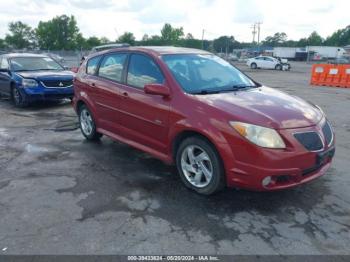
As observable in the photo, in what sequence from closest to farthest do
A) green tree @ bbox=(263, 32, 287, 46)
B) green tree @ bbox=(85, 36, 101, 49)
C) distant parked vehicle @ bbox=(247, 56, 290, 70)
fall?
1. distant parked vehicle @ bbox=(247, 56, 290, 70)
2. green tree @ bbox=(85, 36, 101, 49)
3. green tree @ bbox=(263, 32, 287, 46)

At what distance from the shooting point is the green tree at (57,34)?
98.3m

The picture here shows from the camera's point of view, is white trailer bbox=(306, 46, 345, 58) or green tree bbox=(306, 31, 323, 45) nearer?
white trailer bbox=(306, 46, 345, 58)

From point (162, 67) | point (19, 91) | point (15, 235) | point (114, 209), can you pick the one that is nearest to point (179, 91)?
point (162, 67)

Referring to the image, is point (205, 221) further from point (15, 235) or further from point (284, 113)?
point (15, 235)

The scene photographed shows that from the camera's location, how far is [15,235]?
3.33m

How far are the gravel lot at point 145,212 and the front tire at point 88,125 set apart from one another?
0.71m

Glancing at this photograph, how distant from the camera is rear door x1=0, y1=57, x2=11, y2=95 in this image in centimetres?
1067

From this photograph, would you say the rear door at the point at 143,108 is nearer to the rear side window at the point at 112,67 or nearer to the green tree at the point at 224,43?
the rear side window at the point at 112,67

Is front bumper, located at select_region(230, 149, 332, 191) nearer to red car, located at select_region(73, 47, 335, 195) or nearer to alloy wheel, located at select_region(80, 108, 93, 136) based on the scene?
red car, located at select_region(73, 47, 335, 195)

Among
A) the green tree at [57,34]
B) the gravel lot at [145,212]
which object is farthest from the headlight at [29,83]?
the green tree at [57,34]

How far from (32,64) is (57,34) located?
96243mm

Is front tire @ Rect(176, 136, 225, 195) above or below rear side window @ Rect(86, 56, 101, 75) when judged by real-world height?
below

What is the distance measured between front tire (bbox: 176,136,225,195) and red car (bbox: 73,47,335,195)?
12 mm

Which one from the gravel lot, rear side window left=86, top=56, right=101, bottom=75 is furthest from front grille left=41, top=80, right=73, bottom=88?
the gravel lot
